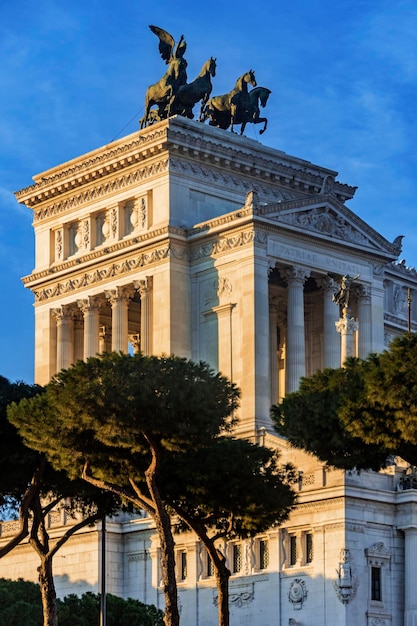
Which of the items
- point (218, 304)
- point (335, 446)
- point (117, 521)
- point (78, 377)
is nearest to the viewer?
point (335, 446)

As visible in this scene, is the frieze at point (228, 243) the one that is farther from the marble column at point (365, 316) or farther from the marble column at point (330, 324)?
the marble column at point (365, 316)

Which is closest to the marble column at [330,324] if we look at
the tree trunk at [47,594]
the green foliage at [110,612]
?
the green foliage at [110,612]

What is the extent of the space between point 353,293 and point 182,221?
10982 mm

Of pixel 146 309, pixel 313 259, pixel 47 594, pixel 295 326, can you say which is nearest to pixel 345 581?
pixel 47 594

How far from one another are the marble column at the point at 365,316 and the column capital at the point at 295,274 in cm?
459

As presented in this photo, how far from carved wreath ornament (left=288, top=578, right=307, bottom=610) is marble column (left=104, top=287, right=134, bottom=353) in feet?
80.7

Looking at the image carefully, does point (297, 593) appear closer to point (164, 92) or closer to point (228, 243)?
point (228, 243)

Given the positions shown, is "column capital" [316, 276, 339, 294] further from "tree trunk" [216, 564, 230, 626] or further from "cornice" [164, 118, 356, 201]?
"tree trunk" [216, 564, 230, 626]

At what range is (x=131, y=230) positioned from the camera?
340ft

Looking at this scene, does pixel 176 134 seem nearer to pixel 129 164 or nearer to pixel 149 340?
pixel 129 164

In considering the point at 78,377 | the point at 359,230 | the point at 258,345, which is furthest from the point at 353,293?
the point at 78,377

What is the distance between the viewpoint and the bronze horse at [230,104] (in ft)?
351

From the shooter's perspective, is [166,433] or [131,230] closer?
[166,433]

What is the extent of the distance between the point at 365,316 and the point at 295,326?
644cm
